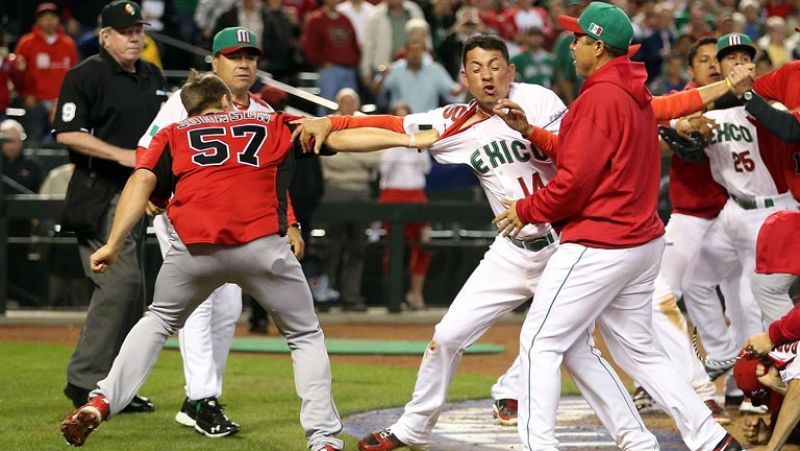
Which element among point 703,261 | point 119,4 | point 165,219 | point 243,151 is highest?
point 119,4

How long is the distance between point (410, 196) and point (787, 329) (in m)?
8.33

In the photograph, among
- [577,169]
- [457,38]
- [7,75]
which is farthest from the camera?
[457,38]

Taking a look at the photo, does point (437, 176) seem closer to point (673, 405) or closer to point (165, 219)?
point (165, 219)

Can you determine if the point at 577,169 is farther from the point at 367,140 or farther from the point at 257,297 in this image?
the point at 257,297

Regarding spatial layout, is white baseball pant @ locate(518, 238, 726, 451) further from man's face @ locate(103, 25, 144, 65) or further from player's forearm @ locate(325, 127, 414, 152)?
man's face @ locate(103, 25, 144, 65)

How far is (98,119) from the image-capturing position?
849 centimetres

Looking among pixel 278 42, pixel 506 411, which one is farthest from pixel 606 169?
pixel 278 42

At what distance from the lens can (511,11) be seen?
19.0m

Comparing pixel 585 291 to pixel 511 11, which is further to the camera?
pixel 511 11

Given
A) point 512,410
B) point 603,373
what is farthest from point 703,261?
point 603,373

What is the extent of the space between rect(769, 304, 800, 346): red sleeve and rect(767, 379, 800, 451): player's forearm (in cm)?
23

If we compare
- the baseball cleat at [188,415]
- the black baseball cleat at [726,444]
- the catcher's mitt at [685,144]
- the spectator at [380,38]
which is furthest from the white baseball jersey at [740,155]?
the spectator at [380,38]

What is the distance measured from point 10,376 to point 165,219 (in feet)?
9.20

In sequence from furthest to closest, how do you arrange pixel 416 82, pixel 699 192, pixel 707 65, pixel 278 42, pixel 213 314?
pixel 278 42, pixel 416 82, pixel 699 192, pixel 707 65, pixel 213 314
